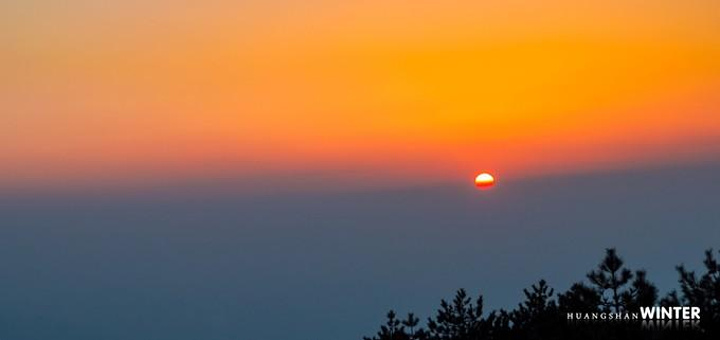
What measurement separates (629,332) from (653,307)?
5.80 ft

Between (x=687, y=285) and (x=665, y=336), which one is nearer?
(x=665, y=336)

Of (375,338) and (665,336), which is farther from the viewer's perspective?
(375,338)

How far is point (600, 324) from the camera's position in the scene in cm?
2216

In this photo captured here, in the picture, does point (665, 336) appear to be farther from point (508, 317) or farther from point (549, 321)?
point (508, 317)

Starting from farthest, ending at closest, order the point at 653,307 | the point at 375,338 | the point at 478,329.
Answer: the point at 375,338 → the point at 478,329 → the point at 653,307

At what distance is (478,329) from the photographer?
85.0 ft

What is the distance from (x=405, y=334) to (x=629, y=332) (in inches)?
286

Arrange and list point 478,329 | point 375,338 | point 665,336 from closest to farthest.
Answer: point 665,336
point 478,329
point 375,338

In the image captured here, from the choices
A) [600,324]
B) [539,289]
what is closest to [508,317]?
[539,289]

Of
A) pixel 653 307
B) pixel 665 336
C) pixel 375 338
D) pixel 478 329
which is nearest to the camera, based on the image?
pixel 665 336

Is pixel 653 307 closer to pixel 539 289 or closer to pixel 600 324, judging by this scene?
pixel 600 324

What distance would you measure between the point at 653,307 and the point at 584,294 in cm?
176

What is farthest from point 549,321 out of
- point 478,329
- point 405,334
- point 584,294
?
point 405,334

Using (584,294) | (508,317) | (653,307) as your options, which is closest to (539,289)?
(508,317)
